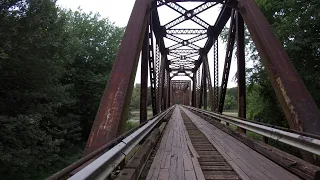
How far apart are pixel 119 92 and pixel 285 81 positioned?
306 cm

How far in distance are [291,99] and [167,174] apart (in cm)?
258

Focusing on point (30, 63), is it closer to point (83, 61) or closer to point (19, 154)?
point (19, 154)

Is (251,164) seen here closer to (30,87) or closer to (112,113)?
(112,113)

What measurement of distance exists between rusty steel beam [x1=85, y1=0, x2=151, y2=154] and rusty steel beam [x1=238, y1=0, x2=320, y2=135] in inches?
106

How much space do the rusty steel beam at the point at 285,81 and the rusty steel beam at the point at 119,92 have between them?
8.81 feet

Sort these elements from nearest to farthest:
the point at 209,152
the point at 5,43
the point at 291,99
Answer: the point at 291,99, the point at 209,152, the point at 5,43

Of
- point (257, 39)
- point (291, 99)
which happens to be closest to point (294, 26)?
point (257, 39)

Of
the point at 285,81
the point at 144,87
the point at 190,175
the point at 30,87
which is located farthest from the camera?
the point at 30,87

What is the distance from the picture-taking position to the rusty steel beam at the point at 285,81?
14.0 ft

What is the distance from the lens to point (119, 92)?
14.3 ft

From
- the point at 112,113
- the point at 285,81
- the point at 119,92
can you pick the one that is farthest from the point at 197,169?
the point at 285,81

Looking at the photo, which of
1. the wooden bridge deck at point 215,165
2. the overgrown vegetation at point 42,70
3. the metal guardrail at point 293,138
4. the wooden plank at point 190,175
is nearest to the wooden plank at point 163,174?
the wooden bridge deck at point 215,165

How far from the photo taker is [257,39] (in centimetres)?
593

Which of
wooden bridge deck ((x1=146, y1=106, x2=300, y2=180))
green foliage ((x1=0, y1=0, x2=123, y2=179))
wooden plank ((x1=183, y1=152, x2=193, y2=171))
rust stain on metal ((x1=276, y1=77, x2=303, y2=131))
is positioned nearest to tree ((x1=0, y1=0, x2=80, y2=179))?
green foliage ((x1=0, y1=0, x2=123, y2=179))
